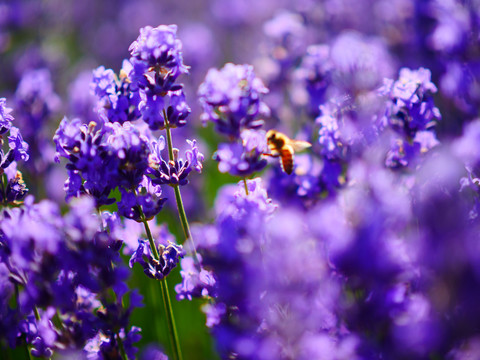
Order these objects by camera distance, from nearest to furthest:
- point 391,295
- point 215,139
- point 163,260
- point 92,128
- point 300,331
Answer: point 300,331
point 391,295
point 92,128
point 163,260
point 215,139

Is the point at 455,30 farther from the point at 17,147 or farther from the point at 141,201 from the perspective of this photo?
the point at 17,147

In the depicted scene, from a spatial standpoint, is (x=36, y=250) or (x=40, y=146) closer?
(x=36, y=250)

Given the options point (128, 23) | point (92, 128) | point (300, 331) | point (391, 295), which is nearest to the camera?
point (300, 331)

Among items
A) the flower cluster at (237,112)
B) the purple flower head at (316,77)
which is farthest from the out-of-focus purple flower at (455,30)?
the flower cluster at (237,112)

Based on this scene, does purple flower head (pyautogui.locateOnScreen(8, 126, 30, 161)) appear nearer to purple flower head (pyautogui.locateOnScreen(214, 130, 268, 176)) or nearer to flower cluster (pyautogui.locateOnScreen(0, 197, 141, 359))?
flower cluster (pyautogui.locateOnScreen(0, 197, 141, 359))

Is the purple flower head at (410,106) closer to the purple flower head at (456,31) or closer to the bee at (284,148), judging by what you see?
the bee at (284,148)

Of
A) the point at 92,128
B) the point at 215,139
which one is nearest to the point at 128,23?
the point at 215,139

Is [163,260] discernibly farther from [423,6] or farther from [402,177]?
[423,6]
